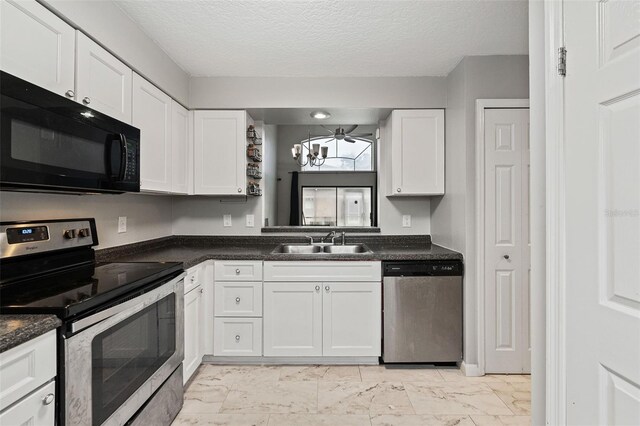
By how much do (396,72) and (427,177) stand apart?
91 cm

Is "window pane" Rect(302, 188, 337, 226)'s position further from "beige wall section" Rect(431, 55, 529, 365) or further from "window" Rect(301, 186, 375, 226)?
"beige wall section" Rect(431, 55, 529, 365)

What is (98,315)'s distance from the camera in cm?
123

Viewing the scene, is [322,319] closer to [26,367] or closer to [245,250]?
[245,250]

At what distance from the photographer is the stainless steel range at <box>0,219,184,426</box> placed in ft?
3.66

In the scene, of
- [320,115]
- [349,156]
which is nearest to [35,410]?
[320,115]

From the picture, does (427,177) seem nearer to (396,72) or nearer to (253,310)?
(396,72)

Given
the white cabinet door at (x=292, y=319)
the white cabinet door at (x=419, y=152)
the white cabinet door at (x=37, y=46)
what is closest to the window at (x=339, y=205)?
the white cabinet door at (x=419, y=152)

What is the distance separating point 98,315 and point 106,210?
3.83 ft

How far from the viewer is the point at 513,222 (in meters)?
2.39

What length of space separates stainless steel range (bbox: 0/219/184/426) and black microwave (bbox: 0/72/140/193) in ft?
1.19

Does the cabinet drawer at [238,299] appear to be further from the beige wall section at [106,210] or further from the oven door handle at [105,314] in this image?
the oven door handle at [105,314]

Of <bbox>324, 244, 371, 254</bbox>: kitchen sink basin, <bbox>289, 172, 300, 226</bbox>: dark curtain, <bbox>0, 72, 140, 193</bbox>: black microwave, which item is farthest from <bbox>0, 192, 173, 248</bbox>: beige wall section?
<bbox>289, 172, 300, 226</bbox>: dark curtain
